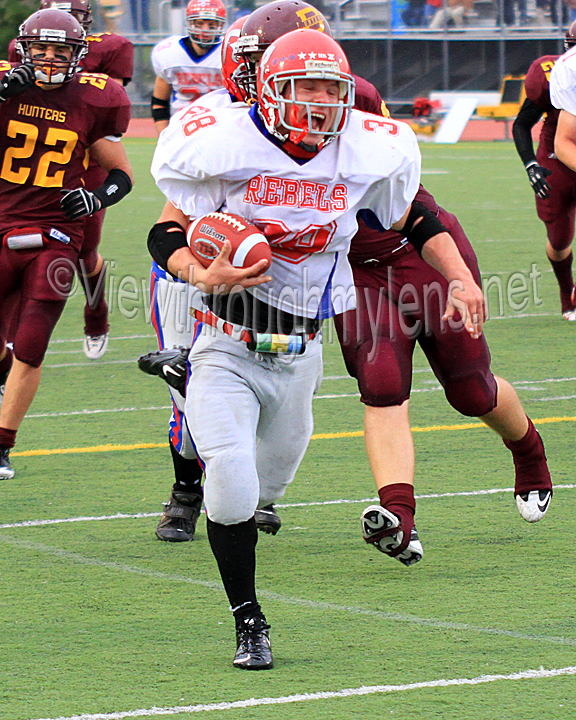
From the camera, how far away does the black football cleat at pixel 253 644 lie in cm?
303

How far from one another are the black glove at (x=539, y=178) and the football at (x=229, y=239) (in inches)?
186

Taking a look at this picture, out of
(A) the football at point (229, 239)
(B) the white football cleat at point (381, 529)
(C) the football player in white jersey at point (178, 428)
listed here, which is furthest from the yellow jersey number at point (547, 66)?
(A) the football at point (229, 239)

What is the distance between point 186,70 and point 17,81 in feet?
14.4

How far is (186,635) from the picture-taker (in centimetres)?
329

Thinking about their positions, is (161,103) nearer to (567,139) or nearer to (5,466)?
(567,139)

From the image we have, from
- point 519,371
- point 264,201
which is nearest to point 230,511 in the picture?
point 264,201

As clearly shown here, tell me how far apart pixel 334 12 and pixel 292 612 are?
24.2 metres

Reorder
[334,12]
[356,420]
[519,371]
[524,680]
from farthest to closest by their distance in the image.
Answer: [334,12]
[519,371]
[356,420]
[524,680]

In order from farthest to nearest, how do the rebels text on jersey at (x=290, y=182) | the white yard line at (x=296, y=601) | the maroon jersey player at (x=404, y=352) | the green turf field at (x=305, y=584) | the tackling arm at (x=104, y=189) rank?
the tackling arm at (x=104, y=189), the maroon jersey player at (x=404, y=352), the white yard line at (x=296, y=601), the rebels text on jersey at (x=290, y=182), the green turf field at (x=305, y=584)

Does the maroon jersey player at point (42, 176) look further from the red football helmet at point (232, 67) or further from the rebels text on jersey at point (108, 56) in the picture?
the rebels text on jersey at point (108, 56)

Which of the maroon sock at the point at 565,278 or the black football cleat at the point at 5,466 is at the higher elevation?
the black football cleat at the point at 5,466

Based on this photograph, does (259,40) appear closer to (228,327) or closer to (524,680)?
(228,327)

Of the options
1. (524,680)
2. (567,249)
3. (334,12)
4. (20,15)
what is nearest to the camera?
(524,680)

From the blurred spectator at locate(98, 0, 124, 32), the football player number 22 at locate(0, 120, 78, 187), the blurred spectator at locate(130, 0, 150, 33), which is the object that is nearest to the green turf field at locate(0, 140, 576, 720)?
the football player number 22 at locate(0, 120, 78, 187)
